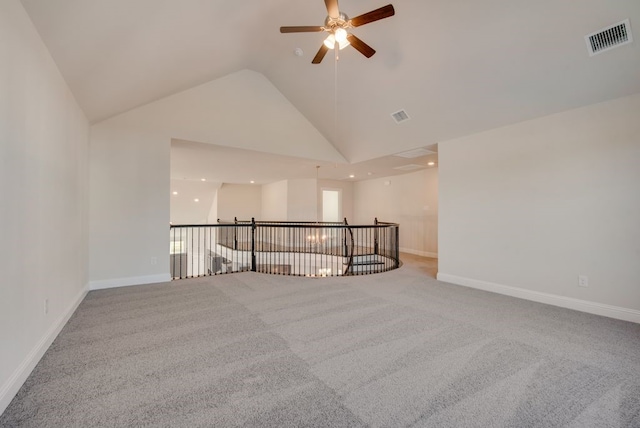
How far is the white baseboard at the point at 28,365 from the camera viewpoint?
67.3 inches

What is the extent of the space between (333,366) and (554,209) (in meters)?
3.65

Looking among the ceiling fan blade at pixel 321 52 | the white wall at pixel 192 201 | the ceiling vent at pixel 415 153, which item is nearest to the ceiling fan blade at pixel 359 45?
the ceiling fan blade at pixel 321 52

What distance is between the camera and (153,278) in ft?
15.4

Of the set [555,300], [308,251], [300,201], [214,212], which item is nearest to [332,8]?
[555,300]

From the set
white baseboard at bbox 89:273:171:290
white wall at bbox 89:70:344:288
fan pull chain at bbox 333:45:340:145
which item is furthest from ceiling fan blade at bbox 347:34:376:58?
white baseboard at bbox 89:273:171:290

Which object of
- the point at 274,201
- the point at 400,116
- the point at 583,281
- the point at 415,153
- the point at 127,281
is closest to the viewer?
the point at 583,281

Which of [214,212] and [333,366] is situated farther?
[214,212]

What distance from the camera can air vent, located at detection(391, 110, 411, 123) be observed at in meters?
4.73

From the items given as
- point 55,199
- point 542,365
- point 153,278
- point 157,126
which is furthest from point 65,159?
point 542,365

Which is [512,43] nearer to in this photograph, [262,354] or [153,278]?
[262,354]

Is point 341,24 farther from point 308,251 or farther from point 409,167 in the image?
point 308,251

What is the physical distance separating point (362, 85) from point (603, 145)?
330 centimetres

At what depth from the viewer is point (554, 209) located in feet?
12.1

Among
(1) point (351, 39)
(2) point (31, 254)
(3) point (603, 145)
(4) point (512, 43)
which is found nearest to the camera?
(2) point (31, 254)
